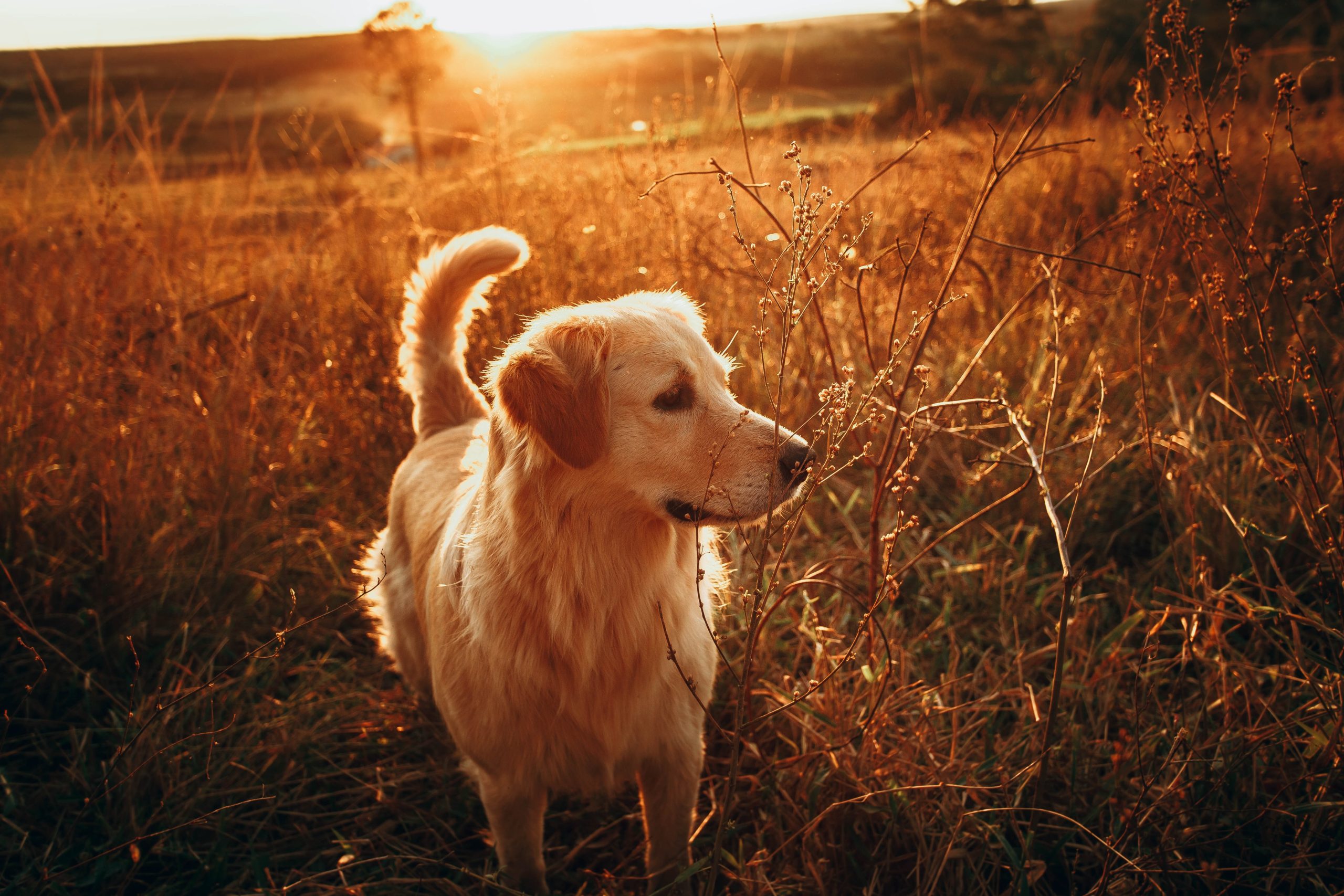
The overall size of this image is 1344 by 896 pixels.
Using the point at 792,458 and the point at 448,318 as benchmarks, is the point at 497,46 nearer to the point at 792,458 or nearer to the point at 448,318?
the point at 448,318

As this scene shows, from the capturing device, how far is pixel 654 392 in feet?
5.78

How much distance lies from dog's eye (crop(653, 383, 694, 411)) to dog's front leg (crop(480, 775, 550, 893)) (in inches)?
40.2

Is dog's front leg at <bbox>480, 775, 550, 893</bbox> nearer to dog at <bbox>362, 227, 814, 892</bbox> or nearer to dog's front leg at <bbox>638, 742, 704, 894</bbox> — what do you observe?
dog at <bbox>362, 227, 814, 892</bbox>

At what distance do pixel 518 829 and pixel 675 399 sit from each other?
1193mm

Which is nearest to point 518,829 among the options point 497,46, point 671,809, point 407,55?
point 671,809

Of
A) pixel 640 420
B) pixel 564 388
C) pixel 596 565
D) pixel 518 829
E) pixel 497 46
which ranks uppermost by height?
pixel 497 46

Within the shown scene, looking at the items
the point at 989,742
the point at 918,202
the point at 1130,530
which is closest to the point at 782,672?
the point at 989,742

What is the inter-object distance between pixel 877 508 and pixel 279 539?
8.26 ft

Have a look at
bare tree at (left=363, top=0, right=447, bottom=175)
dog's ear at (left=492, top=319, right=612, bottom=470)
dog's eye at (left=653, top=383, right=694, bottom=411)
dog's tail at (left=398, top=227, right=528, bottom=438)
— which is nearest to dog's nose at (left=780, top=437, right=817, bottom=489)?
dog's eye at (left=653, top=383, right=694, bottom=411)

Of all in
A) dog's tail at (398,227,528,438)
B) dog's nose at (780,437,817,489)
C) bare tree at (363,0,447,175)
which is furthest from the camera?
bare tree at (363,0,447,175)

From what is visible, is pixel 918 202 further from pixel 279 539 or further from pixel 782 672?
pixel 279 539

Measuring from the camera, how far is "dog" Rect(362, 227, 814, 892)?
1.69 m

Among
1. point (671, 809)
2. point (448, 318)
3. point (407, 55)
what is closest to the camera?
point (671, 809)

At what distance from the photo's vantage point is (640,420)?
176cm
